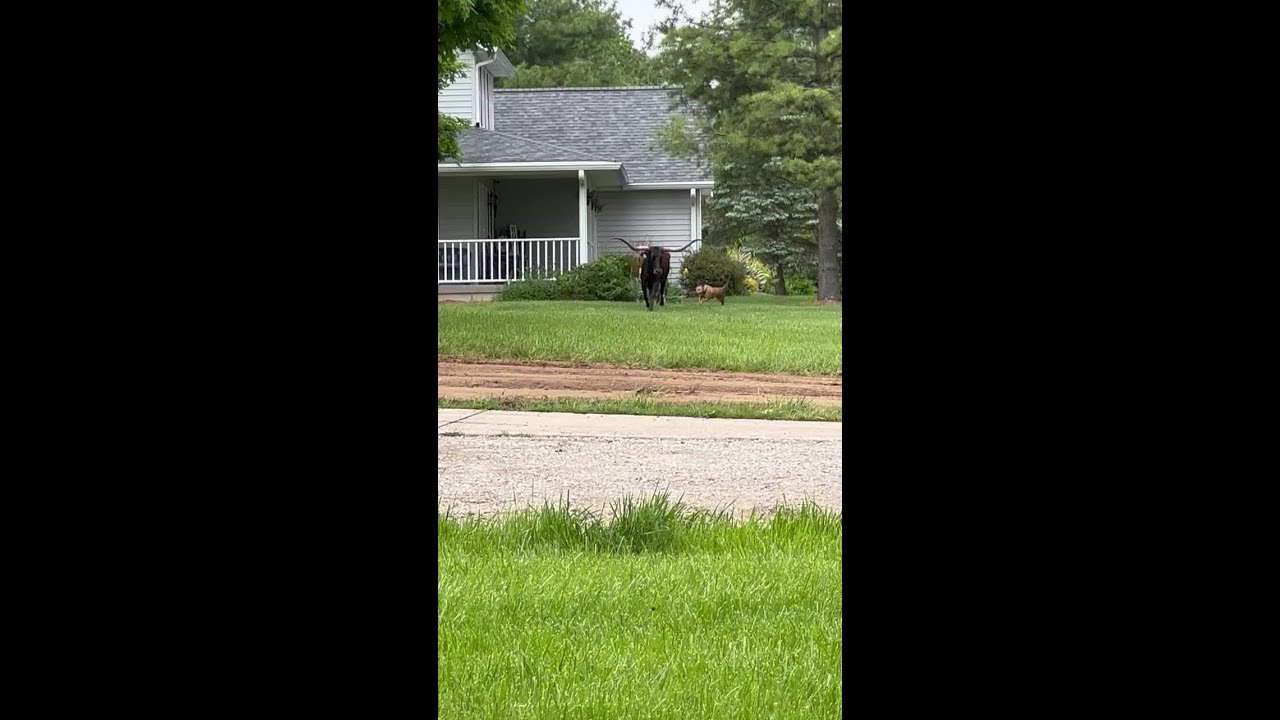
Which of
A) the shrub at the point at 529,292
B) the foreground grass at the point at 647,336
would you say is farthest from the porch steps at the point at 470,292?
the foreground grass at the point at 647,336

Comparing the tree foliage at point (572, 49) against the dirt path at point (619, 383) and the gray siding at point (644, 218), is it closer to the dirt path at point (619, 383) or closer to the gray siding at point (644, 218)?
the gray siding at point (644, 218)

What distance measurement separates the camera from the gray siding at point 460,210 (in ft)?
80.2

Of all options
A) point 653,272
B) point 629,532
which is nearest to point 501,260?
point 653,272

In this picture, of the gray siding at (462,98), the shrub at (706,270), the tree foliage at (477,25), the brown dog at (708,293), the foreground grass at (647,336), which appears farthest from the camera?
the gray siding at (462,98)

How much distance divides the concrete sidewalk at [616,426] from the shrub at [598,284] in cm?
1125

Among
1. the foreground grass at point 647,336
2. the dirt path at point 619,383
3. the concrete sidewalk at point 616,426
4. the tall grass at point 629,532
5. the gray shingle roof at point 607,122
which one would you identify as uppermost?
the gray shingle roof at point 607,122

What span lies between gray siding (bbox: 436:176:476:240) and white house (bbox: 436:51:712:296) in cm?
2

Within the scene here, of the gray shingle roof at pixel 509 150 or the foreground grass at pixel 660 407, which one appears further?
the gray shingle roof at pixel 509 150

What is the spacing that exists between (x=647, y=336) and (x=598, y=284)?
6.72 metres

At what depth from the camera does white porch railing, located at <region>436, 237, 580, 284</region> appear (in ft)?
74.8
